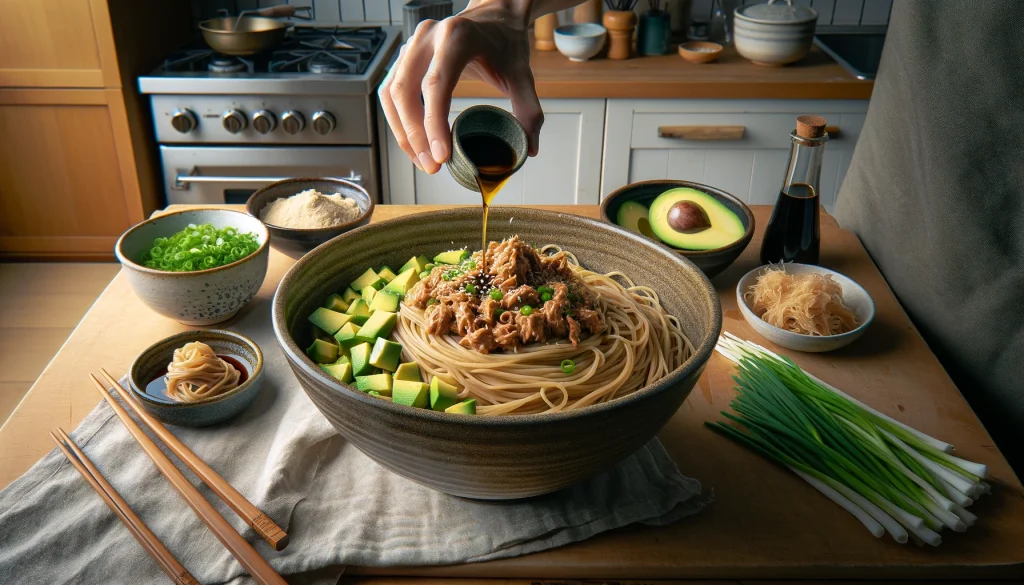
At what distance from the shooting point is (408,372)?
125cm

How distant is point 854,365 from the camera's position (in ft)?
4.77

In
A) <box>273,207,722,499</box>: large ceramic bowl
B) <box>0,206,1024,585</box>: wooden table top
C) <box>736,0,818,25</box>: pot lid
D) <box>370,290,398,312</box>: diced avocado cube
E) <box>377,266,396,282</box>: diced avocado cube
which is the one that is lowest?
<box>0,206,1024,585</box>: wooden table top

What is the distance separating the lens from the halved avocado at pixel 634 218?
1.80m

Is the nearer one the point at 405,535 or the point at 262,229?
the point at 405,535

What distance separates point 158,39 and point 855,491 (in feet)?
11.6

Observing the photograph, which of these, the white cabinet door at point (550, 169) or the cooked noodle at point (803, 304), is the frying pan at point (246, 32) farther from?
the cooked noodle at point (803, 304)

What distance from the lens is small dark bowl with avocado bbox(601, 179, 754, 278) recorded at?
1671 mm

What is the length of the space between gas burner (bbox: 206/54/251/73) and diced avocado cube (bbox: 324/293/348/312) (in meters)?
2.18

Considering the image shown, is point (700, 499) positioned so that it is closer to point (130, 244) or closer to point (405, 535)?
point (405, 535)

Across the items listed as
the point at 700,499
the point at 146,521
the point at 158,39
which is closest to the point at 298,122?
the point at 158,39

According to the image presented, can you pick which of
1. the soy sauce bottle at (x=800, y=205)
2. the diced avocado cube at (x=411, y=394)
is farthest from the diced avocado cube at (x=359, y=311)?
the soy sauce bottle at (x=800, y=205)

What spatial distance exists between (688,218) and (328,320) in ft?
2.82

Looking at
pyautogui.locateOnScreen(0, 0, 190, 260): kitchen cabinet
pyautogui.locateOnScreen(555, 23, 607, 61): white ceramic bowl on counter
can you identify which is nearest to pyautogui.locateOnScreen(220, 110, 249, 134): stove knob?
pyautogui.locateOnScreen(0, 0, 190, 260): kitchen cabinet

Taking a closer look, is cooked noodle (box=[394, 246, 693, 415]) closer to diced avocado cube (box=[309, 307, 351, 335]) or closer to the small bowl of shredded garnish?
diced avocado cube (box=[309, 307, 351, 335])
